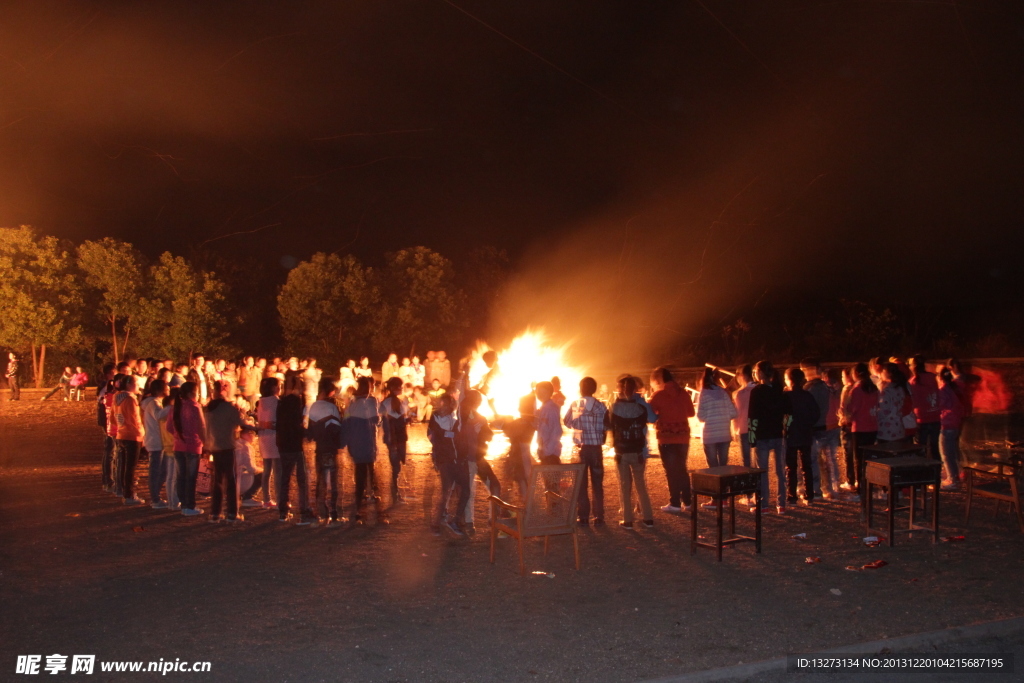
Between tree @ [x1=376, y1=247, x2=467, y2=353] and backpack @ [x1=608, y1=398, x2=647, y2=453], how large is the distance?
37.6 meters

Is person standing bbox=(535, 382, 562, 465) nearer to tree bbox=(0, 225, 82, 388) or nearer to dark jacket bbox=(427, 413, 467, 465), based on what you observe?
dark jacket bbox=(427, 413, 467, 465)

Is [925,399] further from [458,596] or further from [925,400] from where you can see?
[458,596]

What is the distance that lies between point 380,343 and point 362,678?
139 feet

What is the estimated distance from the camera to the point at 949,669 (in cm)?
478

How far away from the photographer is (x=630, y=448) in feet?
28.9

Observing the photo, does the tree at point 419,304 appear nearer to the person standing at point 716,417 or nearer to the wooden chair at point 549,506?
the person standing at point 716,417

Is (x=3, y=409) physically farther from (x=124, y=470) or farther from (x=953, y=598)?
(x=953, y=598)

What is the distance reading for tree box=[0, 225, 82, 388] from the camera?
41.4m

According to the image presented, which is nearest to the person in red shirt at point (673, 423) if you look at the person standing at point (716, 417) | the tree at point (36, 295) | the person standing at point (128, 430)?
the person standing at point (716, 417)

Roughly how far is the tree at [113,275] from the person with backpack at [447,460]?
139 feet

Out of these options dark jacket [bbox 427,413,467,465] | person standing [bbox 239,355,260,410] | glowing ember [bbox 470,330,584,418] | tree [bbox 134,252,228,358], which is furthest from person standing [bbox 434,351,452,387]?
tree [bbox 134,252,228,358]

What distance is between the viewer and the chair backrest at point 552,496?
695 cm

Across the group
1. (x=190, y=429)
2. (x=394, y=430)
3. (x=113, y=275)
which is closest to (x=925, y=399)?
(x=394, y=430)

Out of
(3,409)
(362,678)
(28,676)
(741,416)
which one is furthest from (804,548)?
(3,409)
